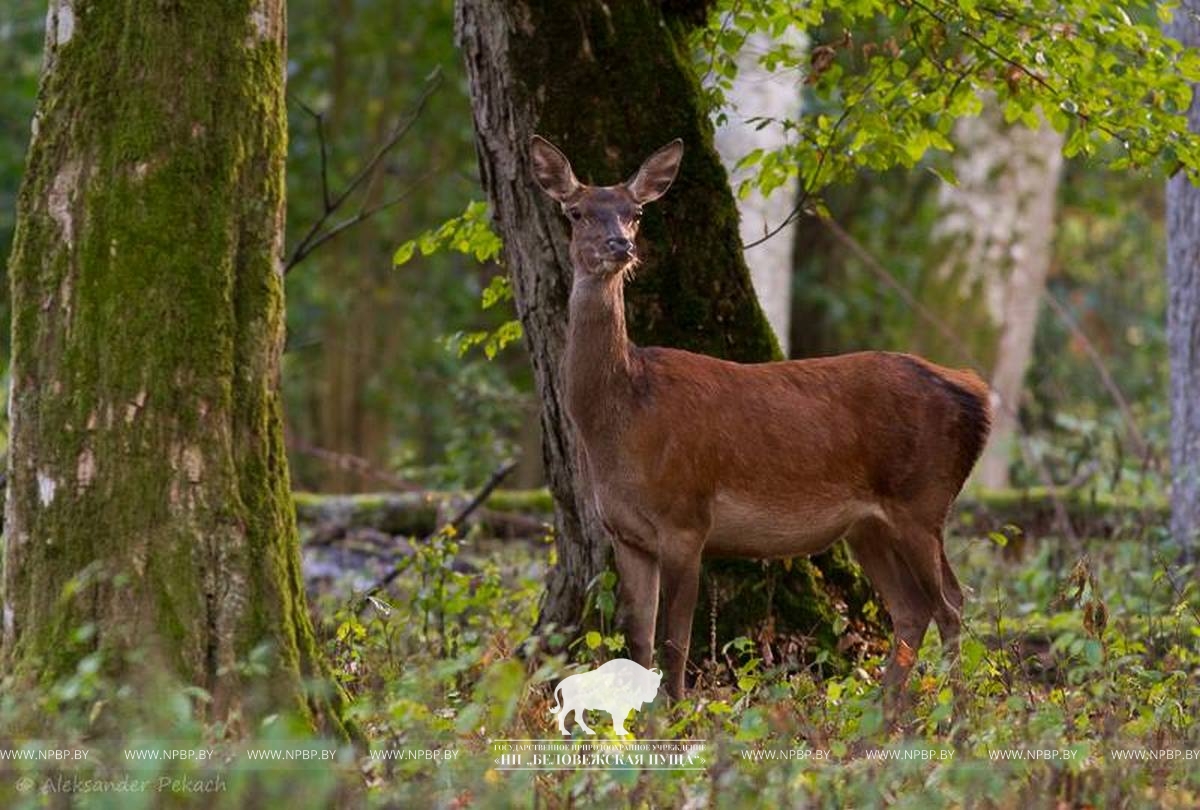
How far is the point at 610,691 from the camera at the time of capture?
21.8 feet

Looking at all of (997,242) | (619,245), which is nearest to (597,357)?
(619,245)

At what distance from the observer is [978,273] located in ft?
62.2

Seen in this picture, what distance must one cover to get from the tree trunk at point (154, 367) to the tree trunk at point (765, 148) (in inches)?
276

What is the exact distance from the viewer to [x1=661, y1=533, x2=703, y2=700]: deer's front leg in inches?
298

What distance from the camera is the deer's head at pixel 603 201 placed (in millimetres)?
7613

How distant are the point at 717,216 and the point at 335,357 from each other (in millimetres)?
15244

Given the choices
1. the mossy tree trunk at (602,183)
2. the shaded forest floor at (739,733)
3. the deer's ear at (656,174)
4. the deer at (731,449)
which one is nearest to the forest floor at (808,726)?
the shaded forest floor at (739,733)

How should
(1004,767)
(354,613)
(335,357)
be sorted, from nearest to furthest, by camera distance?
(1004,767)
(354,613)
(335,357)

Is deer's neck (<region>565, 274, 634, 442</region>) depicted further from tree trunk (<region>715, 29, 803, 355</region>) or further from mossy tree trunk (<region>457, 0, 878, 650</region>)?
tree trunk (<region>715, 29, 803, 355</region>)

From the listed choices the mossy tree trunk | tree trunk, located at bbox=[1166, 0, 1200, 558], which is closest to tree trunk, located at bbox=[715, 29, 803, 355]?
tree trunk, located at bbox=[1166, 0, 1200, 558]

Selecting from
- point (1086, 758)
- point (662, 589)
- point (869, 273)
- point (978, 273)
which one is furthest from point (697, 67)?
point (869, 273)

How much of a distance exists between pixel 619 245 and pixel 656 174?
1.62 ft

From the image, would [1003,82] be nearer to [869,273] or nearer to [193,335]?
[193,335]

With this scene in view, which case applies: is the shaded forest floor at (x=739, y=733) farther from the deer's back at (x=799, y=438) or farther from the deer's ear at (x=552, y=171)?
the deer's ear at (x=552, y=171)
